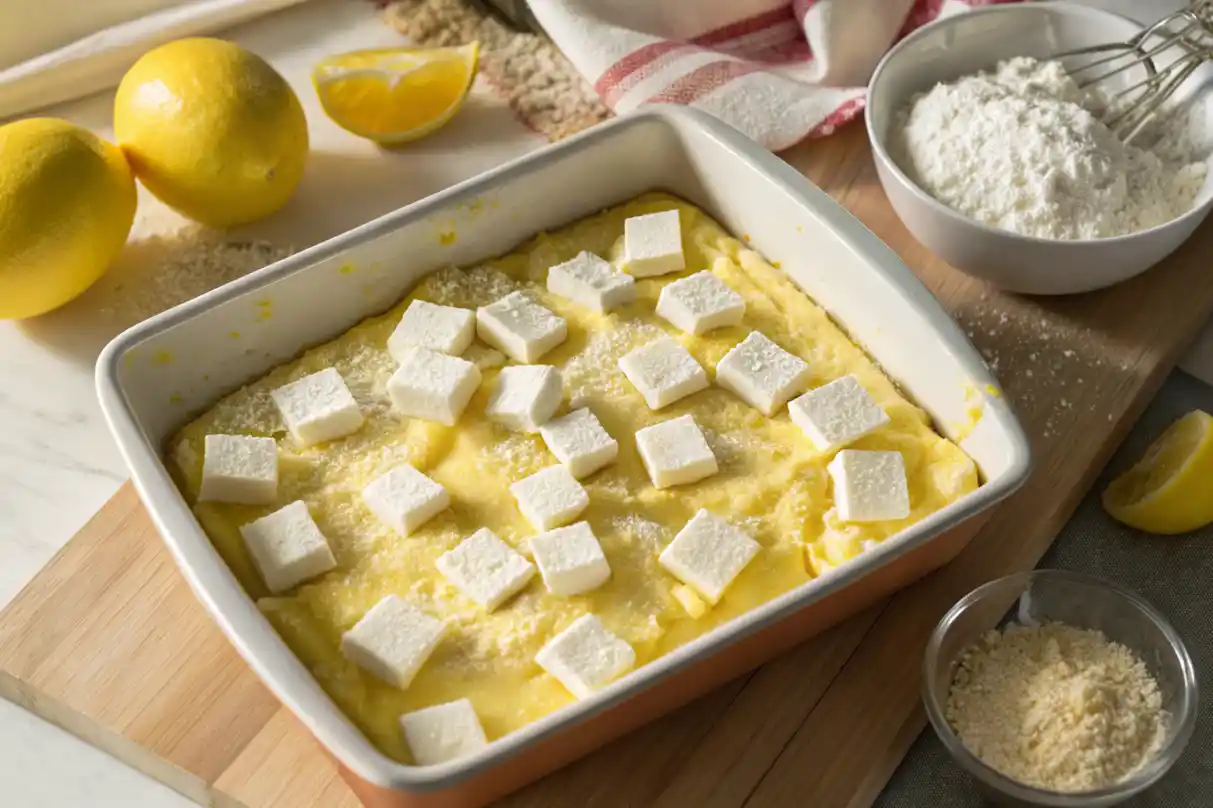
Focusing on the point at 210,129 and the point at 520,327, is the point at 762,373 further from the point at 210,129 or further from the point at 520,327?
the point at 210,129

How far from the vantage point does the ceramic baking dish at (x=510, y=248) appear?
114 centimetres

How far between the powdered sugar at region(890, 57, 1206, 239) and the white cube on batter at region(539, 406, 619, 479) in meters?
0.55

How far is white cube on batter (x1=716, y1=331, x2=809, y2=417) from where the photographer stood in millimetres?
1484

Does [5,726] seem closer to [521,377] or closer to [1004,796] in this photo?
[521,377]

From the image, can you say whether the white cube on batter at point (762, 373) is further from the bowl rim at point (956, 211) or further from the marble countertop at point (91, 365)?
the marble countertop at point (91, 365)

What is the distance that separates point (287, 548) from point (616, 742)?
15.3 inches

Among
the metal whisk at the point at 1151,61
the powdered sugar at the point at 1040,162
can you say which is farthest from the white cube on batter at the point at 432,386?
the metal whisk at the point at 1151,61

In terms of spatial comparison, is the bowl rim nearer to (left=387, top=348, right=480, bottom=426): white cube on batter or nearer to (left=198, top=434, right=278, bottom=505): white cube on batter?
(left=387, top=348, right=480, bottom=426): white cube on batter

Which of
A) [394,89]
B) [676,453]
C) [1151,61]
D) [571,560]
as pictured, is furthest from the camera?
[394,89]

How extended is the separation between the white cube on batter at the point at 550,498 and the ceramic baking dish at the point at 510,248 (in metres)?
0.23

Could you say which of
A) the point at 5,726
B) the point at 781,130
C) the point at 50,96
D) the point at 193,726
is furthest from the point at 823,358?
the point at 50,96

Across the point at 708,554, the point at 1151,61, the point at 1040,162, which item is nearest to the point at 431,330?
the point at 708,554

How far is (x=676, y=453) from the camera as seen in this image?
1.42 meters

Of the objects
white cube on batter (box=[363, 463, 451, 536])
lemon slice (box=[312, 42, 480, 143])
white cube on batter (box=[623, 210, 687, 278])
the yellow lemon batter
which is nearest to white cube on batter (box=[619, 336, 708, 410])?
the yellow lemon batter
